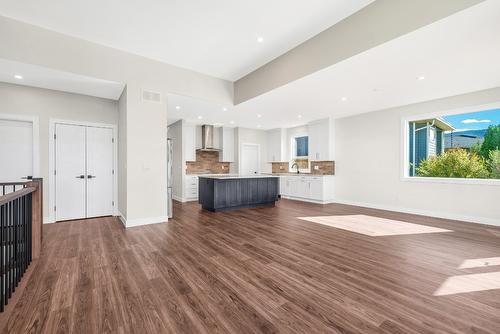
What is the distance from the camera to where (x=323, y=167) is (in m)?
→ 7.86

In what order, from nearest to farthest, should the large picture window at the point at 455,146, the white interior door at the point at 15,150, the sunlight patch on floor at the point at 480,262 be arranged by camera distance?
the sunlight patch on floor at the point at 480,262 → the white interior door at the point at 15,150 → the large picture window at the point at 455,146

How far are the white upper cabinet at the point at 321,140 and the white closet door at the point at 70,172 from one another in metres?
6.55

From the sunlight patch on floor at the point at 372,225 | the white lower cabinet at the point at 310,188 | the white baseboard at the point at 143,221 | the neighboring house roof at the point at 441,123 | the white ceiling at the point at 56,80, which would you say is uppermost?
the white ceiling at the point at 56,80

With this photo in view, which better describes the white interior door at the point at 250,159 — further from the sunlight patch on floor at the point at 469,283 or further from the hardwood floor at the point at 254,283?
the sunlight patch on floor at the point at 469,283

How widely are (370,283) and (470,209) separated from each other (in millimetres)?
4427

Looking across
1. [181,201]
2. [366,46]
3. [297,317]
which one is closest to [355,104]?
[366,46]

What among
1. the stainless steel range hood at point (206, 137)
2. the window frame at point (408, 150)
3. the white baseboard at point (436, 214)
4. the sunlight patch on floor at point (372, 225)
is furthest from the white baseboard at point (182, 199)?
the window frame at point (408, 150)

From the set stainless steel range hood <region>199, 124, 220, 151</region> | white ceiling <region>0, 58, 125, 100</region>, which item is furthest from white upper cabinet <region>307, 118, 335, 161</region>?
white ceiling <region>0, 58, 125, 100</region>

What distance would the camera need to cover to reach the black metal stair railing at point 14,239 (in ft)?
5.80

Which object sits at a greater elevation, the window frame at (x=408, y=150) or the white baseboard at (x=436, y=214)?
the window frame at (x=408, y=150)

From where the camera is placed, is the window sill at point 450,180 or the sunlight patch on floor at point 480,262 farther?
the window sill at point 450,180

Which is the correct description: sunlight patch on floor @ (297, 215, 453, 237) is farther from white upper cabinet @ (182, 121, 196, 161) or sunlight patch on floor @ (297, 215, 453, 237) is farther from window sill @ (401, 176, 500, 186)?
white upper cabinet @ (182, 121, 196, 161)

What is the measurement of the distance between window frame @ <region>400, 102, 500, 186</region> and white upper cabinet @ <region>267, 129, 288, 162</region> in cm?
428

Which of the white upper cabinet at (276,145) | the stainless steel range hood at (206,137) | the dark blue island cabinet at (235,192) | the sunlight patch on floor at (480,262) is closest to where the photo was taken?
the sunlight patch on floor at (480,262)
